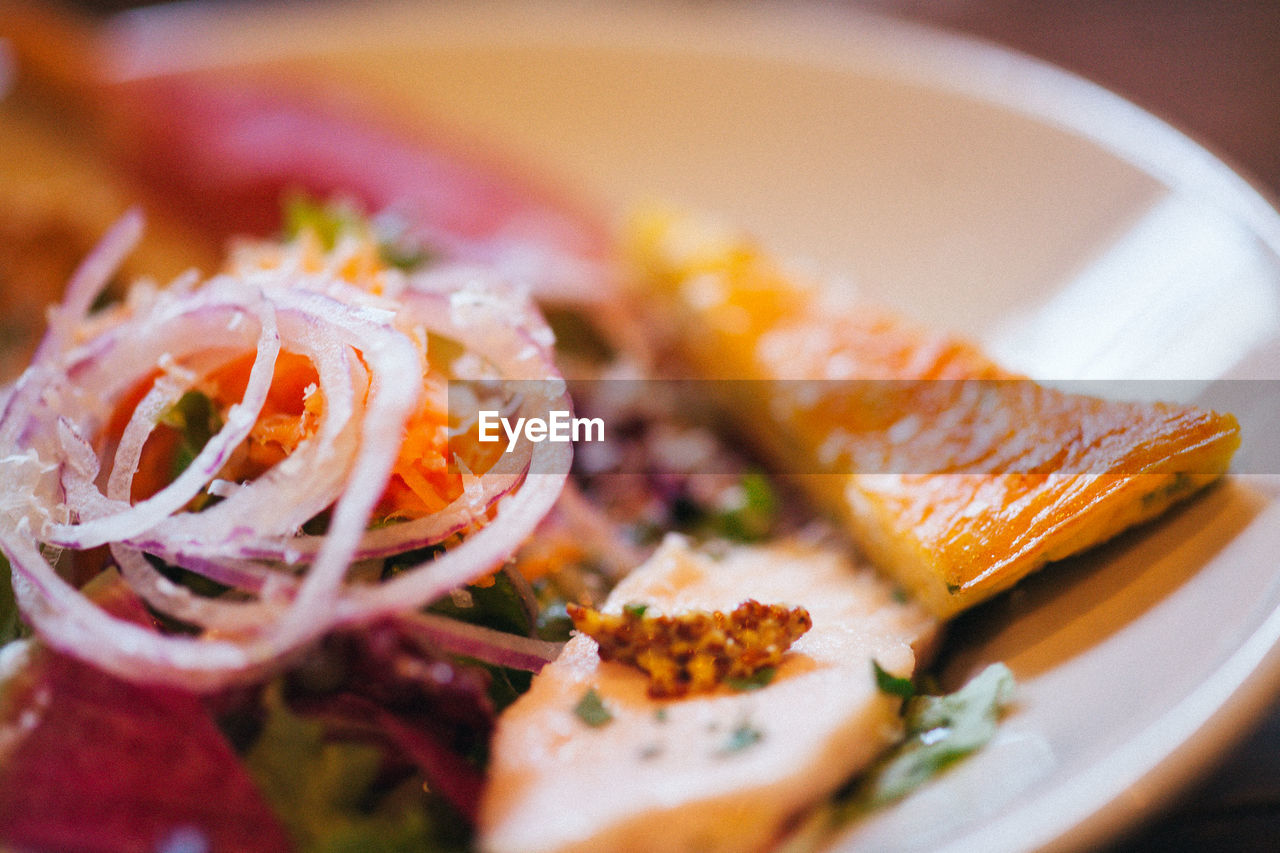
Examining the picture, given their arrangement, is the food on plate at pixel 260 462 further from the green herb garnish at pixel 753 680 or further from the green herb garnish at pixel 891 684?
the green herb garnish at pixel 891 684

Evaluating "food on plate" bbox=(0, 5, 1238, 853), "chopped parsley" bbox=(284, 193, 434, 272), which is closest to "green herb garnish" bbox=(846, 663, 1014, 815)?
"food on plate" bbox=(0, 5, 1238, 853)

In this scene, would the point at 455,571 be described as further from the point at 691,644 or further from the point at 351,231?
the point at 351,231

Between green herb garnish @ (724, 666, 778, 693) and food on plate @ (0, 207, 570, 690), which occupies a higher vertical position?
food on plate @ (0, 207, 570, 690)

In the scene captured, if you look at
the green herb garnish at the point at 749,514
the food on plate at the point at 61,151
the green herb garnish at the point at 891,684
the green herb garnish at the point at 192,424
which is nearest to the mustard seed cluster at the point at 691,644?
the green herb garnish at the point at 891,684

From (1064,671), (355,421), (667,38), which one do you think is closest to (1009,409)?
(1064,671)

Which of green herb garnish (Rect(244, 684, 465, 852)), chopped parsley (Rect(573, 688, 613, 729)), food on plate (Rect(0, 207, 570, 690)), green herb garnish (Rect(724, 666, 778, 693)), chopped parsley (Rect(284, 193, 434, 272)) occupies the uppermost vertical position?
chopped parsley (Rect(284, 193, 434, 272))

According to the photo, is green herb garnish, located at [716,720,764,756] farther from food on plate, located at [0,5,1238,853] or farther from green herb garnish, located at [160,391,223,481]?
green herb garnish, located at [160,391,223,481]
